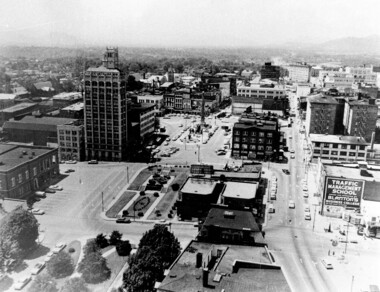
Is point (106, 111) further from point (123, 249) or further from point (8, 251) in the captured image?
point (8, 251)

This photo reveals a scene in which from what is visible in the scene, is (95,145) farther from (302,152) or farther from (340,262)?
(340,262)

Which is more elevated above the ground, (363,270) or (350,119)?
(350,119)

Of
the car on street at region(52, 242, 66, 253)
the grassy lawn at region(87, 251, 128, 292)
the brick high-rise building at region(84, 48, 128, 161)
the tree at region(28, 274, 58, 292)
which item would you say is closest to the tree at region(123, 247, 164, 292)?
the grassy lawn at region(87, 251, 128, 292)

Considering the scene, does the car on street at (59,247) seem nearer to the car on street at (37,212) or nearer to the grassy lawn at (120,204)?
the grassy lawn at (120,204)

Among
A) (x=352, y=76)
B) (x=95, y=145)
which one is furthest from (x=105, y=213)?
(x=352, y=76)

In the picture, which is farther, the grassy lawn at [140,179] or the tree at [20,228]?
the grassy lawn at [140,179]

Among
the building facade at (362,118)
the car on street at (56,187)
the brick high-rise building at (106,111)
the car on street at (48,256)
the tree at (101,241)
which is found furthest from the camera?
the building facade at (362,118)

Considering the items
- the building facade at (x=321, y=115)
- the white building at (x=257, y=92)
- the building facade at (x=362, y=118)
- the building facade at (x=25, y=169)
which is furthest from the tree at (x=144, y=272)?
the white building at (x=257, y=92)
